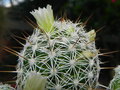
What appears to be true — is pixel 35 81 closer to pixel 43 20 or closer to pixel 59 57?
pixel 59 57

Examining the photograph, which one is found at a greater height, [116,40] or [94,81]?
[116,40]

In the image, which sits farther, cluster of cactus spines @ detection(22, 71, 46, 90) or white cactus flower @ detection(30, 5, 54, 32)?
white cactus flower @ detection(30, 5, 54, 32)

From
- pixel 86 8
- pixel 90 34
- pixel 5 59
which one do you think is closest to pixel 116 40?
pixel 86 8

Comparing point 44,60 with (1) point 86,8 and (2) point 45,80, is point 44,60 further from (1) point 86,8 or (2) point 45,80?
(1) point 86,8

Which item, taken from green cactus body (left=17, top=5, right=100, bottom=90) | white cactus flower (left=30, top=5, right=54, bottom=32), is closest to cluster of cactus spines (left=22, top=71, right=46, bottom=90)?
green cactus body (left=17, top=5, right=100, bottom=90)

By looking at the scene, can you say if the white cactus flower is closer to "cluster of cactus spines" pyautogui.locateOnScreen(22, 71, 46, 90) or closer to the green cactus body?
the green cactus body

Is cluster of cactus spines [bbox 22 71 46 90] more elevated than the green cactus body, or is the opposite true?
the green cactus body

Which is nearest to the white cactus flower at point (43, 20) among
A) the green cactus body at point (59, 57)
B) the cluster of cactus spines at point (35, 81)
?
the green cactus body at point (59, 57)

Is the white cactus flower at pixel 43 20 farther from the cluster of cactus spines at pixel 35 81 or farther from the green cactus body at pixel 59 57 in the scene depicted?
the cluster of cactus spines at pixel 35 81
